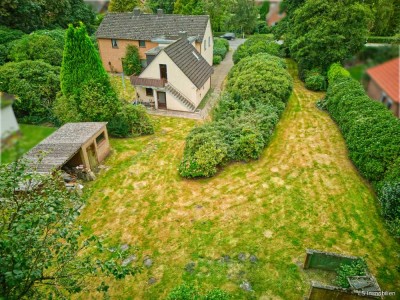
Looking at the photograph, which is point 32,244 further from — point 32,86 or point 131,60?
point 131,60

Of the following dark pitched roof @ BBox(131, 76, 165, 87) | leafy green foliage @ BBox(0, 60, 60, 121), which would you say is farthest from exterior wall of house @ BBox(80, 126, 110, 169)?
dark pitched roof @ BBox(131, 76, 165, 87)

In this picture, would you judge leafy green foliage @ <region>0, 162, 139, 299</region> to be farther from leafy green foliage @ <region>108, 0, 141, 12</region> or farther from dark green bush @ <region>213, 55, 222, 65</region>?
leafy green foliage @ <region>108, 0, 141, 12</region>

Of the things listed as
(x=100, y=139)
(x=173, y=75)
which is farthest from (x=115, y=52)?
(x=100, y=139)

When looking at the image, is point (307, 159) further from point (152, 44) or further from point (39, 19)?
point (39, 19)

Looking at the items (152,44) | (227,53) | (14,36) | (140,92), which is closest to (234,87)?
(140,92)

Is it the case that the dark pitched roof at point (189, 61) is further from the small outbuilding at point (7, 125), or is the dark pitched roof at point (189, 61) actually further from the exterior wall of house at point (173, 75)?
the small outbuilding at point (7, 125)
